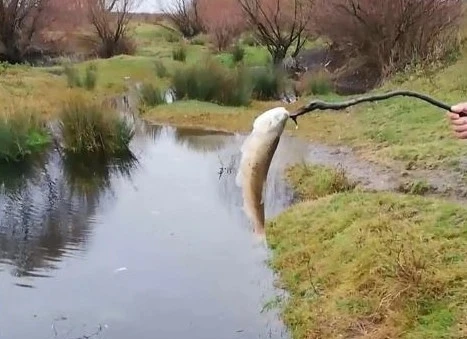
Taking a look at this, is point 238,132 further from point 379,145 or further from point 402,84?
point 402,84

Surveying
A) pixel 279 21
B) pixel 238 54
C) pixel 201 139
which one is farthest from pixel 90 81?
pixel 238 54

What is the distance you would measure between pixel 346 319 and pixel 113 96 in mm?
16346

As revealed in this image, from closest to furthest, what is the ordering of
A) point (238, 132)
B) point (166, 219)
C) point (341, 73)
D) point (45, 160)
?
point (166, 219) → point (45, 160) → point (238, 132) → point (341, 73)

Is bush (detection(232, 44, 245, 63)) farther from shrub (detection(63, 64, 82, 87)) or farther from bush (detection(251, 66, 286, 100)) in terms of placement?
shrub (detection(63, 64, 82, 87))

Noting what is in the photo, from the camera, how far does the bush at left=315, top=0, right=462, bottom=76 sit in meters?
22.1

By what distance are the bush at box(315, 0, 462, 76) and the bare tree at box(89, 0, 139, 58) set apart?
11.7m

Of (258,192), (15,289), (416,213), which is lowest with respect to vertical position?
(15,289)

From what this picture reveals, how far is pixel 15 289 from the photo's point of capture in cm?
733

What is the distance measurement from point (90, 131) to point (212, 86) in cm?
664

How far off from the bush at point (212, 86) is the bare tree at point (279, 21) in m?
8.52

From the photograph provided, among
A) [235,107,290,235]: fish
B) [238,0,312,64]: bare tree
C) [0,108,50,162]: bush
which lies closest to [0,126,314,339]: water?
[0,108,50,162]: bush

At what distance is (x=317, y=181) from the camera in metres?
10.7

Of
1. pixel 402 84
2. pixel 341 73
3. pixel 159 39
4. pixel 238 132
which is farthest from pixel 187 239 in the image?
pixel 159 39

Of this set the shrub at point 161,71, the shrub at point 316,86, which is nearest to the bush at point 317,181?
the shrub at point 316,86
